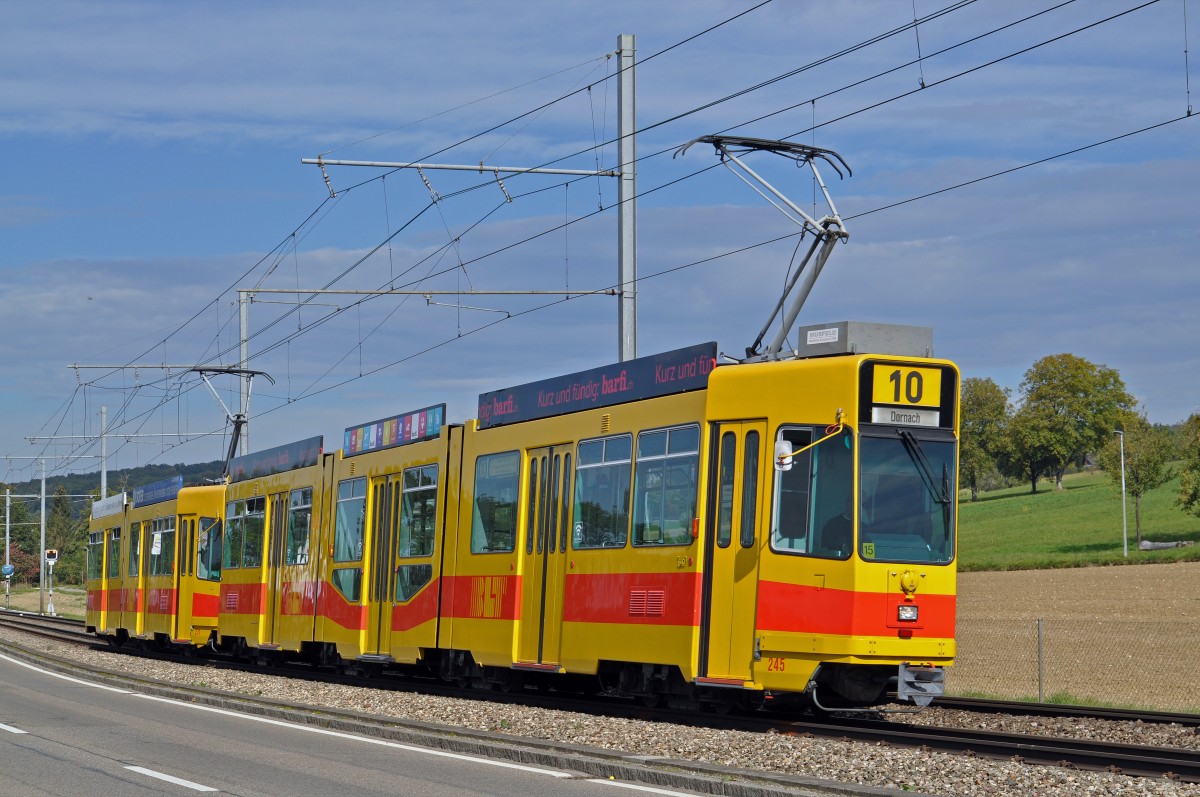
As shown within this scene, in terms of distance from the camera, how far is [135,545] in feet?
123

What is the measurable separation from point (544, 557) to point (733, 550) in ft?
12.2

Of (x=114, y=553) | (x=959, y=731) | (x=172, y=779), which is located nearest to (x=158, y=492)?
(x=114, y=553)

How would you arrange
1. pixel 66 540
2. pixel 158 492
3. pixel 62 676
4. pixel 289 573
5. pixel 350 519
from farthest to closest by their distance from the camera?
pixel 66 540 → pixel 158 492 → pixel 289 573 → pixel 62 676 → pixel 350 519

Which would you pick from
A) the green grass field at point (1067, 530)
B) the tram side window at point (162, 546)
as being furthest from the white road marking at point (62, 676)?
the green grass field at point (1067, 530)

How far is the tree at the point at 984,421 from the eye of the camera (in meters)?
113

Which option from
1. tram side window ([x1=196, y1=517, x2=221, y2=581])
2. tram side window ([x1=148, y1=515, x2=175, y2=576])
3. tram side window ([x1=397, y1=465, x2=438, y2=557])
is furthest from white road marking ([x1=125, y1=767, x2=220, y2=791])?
tram side window ([x1=148, y1=515, x2=175, y2=576])

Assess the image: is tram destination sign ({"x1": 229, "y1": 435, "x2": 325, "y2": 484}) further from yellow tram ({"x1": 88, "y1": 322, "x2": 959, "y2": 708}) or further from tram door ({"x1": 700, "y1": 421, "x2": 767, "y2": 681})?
tram door ({"x1": 700, "y1": 421, "x2": 767, "y2": 681})

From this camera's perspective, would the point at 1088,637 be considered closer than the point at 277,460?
No

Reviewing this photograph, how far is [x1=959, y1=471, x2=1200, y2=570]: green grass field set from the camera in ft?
201

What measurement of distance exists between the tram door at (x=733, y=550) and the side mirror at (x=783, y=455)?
0.53 m

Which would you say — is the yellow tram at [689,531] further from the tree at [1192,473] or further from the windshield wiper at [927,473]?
the tree at [1192,473]

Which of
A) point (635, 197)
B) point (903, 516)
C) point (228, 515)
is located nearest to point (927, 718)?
point (903, 516)

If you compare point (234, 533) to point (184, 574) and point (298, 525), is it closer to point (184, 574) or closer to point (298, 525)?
point (184, 574)

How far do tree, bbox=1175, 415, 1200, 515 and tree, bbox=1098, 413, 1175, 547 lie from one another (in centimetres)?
444
